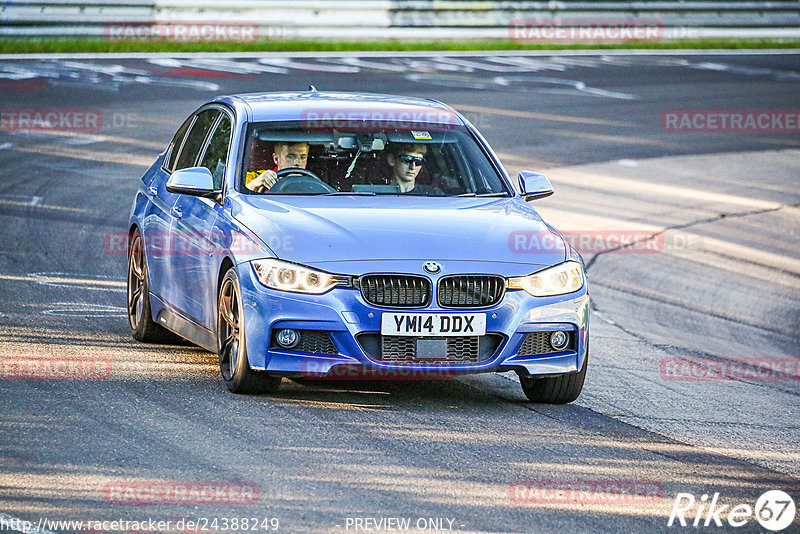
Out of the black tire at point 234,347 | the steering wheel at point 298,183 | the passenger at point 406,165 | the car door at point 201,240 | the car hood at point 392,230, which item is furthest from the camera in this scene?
the passenger at point 406,165

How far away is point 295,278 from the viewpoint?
767 centimetres

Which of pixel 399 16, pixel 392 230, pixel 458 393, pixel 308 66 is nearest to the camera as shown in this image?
pixel 392 230

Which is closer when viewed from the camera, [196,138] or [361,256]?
[361,256]

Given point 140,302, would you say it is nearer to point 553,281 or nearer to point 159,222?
point 159,222

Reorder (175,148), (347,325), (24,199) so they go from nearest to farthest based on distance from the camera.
A: (347,325), (175,148), (24,199)

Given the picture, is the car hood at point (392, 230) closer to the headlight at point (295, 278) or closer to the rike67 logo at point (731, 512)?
the headlight at point (295, 278)

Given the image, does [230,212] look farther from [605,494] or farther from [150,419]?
[605,494]

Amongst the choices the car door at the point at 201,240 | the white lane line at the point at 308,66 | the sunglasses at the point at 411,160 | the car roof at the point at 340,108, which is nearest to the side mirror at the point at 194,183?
the car door at the point at 201,240

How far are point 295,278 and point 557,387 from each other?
1649 mm

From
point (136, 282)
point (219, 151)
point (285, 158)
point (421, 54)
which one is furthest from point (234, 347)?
point (421, 54)

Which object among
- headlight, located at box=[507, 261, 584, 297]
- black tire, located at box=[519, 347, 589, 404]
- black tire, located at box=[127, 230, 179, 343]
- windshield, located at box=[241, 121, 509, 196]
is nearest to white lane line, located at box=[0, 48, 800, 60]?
black tire, located at box=[127, 230, 179, 343]

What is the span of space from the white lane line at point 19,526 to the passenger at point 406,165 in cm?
392

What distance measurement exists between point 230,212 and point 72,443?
2004 mm

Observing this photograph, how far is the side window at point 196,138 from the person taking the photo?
9742 mm
